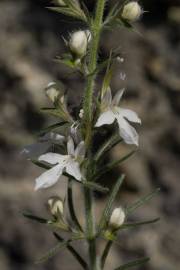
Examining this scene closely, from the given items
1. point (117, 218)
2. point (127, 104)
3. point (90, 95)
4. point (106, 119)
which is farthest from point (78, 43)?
point (127, 104)

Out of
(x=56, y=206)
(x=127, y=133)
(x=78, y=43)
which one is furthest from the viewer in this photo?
(x=56, y=206)

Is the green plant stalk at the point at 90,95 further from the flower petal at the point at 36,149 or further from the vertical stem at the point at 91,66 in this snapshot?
the flower petal at the point at 36,149

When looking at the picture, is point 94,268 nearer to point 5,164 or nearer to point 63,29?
point 5,164

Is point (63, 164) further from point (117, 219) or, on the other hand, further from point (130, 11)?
point (130, 11)

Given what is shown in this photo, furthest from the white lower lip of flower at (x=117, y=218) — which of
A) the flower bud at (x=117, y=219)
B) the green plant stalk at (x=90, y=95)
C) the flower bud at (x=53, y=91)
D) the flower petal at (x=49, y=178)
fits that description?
the flower bud at (x=53, y=91)

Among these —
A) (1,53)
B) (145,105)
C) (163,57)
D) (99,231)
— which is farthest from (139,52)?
(99,231)

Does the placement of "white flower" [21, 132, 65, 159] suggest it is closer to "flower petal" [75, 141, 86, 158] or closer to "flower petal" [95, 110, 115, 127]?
"flower petal" [75, 141, 86, 158]

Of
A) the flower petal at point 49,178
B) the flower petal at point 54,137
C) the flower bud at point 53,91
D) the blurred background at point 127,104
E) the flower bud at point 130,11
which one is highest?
the flower bud at point 130,11
